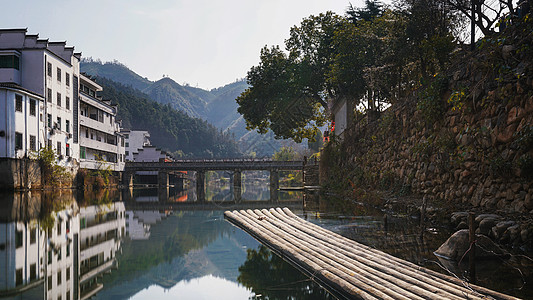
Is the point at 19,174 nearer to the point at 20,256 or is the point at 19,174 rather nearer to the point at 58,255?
the point at 20,256

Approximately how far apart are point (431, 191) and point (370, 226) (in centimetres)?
394

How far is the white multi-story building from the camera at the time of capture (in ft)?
116

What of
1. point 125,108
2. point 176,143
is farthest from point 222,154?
point 125,108

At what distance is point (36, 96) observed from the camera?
3875 centimetres

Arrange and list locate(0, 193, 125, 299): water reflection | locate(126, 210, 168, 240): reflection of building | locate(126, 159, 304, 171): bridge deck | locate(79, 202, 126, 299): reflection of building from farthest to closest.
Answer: locate(126, 159, 304, 171): bridge deck → locate(126, 210, 168, 240): reflection of building → locate(79, 202, 126, 299): reflection of building → locate(0, 193, 125, 299): water reflection

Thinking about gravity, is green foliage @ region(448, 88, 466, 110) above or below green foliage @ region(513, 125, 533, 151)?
above

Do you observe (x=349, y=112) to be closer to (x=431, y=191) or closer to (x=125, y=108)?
(x=431, y=191)

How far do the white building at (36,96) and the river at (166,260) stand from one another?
71.5 ft

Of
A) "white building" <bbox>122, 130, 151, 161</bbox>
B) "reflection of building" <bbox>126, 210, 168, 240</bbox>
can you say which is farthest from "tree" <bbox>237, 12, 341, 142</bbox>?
"white building" <bbox>122, 130, 151, 161</bbox>

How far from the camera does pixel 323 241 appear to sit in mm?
11242

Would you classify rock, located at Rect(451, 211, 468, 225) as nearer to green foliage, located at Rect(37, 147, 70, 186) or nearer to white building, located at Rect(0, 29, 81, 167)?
white building, located at Rect(0, 29, 81, 167)

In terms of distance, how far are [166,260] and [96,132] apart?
170 ft

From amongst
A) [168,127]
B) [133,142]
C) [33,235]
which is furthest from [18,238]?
[168,127]

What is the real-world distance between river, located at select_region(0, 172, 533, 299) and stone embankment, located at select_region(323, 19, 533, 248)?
1773 mm
